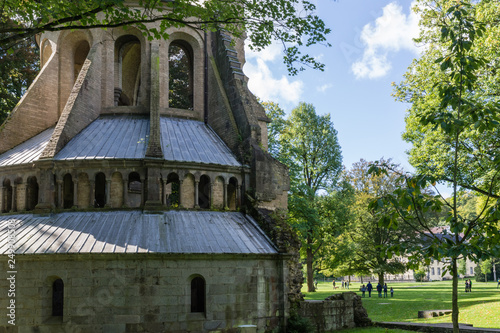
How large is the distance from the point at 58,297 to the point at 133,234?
10.5ft

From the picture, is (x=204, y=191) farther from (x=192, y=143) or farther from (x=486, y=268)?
(x=486, y=268)

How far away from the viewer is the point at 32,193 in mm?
16438

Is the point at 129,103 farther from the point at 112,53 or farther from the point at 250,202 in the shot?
the point at 250,202

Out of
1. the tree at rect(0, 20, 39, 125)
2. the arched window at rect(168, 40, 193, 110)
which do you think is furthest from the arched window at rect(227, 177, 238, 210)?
the arched window at rect(168, 40, 193, 110)

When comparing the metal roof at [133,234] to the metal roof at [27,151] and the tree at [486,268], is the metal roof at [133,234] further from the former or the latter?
the tree at [486,268]

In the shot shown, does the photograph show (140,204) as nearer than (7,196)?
Yes

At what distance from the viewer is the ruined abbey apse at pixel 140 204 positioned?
44.5ft

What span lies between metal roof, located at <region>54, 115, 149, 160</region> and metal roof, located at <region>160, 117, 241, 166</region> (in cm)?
90

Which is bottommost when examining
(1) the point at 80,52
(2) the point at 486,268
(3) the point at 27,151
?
(2) the point at 486,268

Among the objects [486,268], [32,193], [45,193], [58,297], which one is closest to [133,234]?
[58,297]

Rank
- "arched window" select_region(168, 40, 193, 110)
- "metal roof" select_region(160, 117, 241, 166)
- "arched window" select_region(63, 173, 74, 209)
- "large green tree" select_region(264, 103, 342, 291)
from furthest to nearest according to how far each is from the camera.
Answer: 1. "large green tree" select_region(264, 103, 342, 291)
2. "arched window" select_region(168, 40, 193, 110)
3. "metal roof" select_region(160, 117, 241, 166)
4. "arched window" select_region(63, 173, 74, 209)

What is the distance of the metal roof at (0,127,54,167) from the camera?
16.6 m

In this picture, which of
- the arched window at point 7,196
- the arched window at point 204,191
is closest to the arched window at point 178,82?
the arched window at point 204,191

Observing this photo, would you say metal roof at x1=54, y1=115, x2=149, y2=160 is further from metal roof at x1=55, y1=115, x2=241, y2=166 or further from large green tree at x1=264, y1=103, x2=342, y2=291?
large green tree at x1=264, y1=103, x2=342, y2=291
